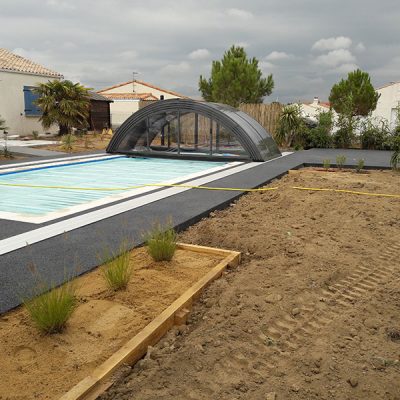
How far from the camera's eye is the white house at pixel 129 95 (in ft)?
115

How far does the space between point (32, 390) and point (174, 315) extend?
3.53ft

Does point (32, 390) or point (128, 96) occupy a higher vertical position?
point (128, 96)

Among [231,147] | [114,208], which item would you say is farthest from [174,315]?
[231,147]

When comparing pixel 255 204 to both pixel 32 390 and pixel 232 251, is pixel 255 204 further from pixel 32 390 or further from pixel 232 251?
pixel 32 390

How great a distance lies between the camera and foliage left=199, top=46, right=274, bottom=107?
99.0 ft

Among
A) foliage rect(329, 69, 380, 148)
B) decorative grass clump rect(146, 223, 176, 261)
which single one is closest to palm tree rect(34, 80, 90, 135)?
decorative grass clump rect(146, 223, 176, 261)

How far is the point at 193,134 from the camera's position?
1261 centimetres

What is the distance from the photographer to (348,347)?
2645 millimetres

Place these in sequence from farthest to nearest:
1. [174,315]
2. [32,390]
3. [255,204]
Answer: [255,204]
[174,315]
[32,390]

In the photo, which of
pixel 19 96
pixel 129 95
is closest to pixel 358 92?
pixel 129 95

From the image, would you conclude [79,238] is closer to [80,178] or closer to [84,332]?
[84,332]

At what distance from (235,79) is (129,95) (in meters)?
13.5

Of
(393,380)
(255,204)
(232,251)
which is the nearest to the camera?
(393,380)

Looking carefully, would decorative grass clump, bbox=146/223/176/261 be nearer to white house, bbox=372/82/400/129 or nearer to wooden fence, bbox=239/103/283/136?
wooden fence, bbox=239/103/283/136
